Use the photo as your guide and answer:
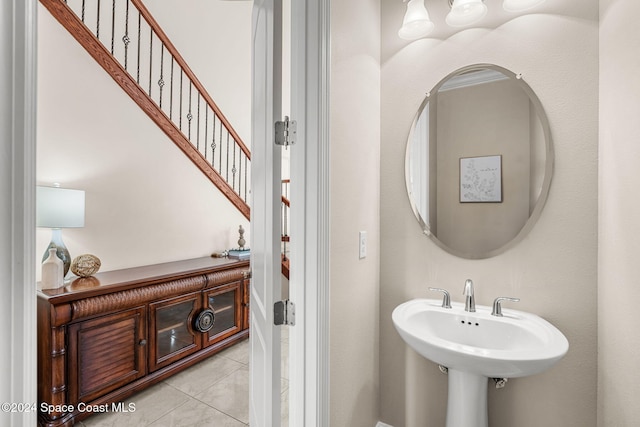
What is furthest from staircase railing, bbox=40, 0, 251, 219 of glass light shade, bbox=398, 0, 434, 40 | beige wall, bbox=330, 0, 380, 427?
glass light shade, bbox=398, 0, 434, 40

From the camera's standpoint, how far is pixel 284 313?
3.65ft

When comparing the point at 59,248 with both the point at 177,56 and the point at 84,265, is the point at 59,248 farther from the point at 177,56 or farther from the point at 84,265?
Answer: the point at 177,56

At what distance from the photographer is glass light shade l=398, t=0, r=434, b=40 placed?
1464mm

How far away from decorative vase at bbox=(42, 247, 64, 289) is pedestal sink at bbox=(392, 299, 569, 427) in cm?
195

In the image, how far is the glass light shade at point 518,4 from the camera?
50.3 inches

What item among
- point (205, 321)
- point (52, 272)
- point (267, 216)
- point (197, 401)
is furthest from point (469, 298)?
point (52, 272)

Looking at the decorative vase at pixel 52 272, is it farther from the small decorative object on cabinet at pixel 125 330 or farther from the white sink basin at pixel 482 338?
the white sink basin at pixel 482 338

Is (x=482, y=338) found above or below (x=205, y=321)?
above

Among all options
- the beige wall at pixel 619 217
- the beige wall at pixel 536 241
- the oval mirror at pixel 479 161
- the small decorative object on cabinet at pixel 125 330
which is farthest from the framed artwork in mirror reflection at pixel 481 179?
the small decorative object on cabinet at pixel 125 330

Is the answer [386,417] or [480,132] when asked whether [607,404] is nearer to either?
[386,417]

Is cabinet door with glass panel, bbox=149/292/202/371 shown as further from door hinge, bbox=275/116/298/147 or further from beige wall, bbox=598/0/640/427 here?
beige wall, bbox=598/0/640/427

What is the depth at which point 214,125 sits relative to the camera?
3.69 metres

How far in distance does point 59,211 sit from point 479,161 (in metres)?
2.42

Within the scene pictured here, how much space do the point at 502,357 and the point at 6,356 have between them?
1180 millimetres
